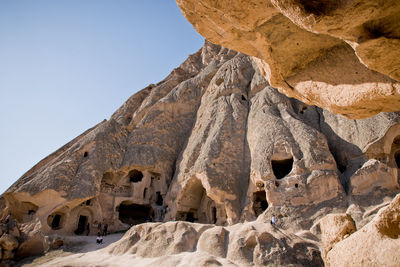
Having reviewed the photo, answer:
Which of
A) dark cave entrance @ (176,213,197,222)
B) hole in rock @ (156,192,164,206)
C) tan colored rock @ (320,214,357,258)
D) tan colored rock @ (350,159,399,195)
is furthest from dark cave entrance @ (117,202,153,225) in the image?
tan colored rock @ (320,214,357,258)

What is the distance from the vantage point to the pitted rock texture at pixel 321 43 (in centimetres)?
300

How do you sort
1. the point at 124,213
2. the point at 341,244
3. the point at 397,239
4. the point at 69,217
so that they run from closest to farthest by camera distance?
the point at 397,239
the point at 341,244
the point at 69,217
the point at 124,213

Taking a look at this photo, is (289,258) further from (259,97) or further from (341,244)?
(259,97)

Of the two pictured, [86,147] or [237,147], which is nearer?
[237,147]

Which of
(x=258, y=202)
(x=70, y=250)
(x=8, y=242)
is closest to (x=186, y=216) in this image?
(x=258, y=202)

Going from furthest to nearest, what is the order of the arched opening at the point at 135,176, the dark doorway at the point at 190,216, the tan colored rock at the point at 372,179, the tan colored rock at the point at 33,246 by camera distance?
the arched opening at the point at 135,176, the dark doorway at the point at 190,216, the tan colored rock at the point at 33,246, the tan colored rock at the point at 372,179

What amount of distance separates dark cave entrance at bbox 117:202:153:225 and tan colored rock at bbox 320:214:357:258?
16509 mm

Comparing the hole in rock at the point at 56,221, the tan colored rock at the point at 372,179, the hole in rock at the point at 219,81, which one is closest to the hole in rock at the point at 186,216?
the hole in rock at the point at 56,221

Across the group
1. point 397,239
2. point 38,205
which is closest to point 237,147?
point 38,205

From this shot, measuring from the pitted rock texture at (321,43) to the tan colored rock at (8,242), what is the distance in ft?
42.2

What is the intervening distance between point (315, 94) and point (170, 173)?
17.3 meters

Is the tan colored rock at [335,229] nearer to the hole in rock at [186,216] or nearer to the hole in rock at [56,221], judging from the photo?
the hole in rock at [186,216]

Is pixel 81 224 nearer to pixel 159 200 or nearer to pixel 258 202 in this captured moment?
pixel 159 200

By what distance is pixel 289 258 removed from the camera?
24.3 ft
